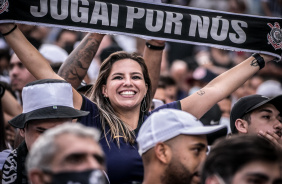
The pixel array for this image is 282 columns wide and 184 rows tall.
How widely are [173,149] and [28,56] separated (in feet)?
5.25

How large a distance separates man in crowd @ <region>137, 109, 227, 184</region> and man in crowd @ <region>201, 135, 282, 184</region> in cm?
28

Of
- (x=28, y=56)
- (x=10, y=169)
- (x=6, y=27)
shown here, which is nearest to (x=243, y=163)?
(x=10, y=169)

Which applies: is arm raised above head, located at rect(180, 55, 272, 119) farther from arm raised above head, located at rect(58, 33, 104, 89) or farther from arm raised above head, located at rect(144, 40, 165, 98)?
arm raised above head, located at rect(58, 33, 104, 89)

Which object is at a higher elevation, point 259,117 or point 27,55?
point 27,55

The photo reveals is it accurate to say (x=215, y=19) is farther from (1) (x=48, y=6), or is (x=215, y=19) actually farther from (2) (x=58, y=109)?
(2) (x=58, y=109)

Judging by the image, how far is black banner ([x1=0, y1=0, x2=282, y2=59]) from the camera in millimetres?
4492

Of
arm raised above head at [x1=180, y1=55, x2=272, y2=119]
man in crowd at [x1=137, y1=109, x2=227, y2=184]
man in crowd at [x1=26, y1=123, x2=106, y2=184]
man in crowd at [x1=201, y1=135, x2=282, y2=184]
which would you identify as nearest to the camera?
man in crowd at [x1=26, y1=123, x2=106, y2=184]

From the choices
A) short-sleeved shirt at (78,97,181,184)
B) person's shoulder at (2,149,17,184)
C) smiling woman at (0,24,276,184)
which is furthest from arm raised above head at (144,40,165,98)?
person's shoulder at (2,149,17,184)

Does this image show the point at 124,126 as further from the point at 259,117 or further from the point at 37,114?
the point at 259,117

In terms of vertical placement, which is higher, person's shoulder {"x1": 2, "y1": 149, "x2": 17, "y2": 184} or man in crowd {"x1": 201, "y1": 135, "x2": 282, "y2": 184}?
man in crowd {"x1": 201, "y1": 135, "x2": 282, "y2": 184}

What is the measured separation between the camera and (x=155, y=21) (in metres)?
4.79

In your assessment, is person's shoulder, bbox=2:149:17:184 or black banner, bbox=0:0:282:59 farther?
black banner, bbox=0:0:282:59

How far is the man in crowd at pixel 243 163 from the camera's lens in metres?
2.86

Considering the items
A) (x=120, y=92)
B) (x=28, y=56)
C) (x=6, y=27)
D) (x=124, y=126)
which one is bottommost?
(x=124, y=126)
